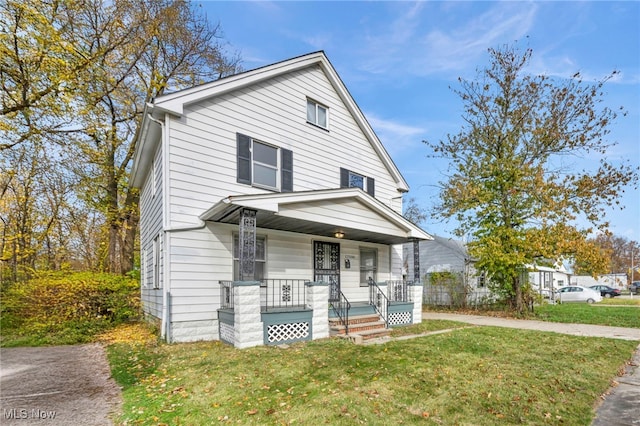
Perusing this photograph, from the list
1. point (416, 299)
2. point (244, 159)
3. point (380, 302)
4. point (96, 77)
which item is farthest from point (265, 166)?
point (96, 77)

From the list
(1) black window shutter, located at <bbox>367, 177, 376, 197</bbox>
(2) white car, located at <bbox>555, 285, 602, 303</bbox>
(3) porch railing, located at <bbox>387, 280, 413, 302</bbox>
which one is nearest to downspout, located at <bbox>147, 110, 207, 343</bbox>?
(3) porch railing, located at <bbox>387, 280, 413, 302</bbox>

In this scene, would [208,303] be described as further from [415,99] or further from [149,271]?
[415,99]

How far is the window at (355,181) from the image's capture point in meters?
12.2

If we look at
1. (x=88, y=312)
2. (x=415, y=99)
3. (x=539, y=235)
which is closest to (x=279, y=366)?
(x=88, y=312)

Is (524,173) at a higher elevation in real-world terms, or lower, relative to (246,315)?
higher

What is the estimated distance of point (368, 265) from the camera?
1270 cm

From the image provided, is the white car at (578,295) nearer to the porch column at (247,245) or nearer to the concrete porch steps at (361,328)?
the concrete porch steps at (361,328)

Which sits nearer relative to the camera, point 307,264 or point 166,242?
point 166,242

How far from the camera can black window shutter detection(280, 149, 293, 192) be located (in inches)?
401

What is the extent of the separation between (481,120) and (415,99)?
12.2 feet

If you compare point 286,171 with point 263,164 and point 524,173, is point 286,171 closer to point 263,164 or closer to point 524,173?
point 263,164

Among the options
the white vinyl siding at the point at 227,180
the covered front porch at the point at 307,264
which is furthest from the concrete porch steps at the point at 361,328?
the white vinyl siding at the point at 227,180

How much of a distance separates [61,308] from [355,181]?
10065mm

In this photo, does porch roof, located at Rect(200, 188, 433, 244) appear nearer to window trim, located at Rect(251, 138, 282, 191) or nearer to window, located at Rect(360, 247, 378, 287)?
window, located at Rect(360, 247, 378, 287)
